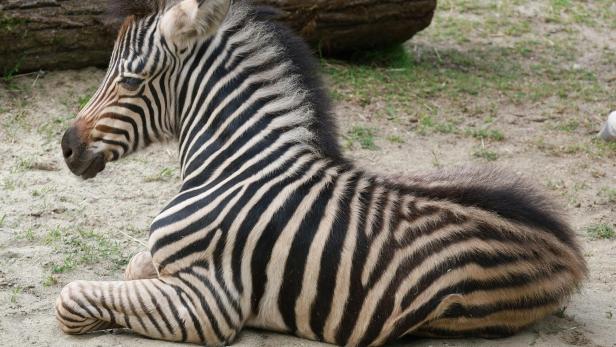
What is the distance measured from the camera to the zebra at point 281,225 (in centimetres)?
535

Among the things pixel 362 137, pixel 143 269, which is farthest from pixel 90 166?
pixel 362 137

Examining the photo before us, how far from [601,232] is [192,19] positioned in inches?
162

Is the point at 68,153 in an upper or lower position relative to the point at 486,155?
upper

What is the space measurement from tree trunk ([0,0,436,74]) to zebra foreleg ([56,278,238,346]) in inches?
167

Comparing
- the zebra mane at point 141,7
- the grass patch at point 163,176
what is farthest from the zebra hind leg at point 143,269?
the grass patch at point 163,176

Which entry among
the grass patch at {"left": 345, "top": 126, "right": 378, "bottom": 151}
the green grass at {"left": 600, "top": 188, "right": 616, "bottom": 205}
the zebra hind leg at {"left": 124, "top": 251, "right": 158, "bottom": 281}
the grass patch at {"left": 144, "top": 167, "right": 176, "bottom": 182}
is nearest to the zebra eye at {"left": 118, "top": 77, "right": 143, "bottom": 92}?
the zebra hind leg at {"left": 124, "top": 251, "right": 158, "bottom": 281}

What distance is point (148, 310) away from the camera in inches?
211

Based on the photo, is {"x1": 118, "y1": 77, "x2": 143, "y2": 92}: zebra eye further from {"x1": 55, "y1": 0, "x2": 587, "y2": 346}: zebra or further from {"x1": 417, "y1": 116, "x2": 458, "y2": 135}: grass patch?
{"x1": 417, "y1": 116, "x2": 458, "y2": 135}: grass patch

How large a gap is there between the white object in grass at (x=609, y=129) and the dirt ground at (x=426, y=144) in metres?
0.13

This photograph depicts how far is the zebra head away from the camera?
5.61 meters

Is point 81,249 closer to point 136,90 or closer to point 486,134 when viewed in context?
point 136,90

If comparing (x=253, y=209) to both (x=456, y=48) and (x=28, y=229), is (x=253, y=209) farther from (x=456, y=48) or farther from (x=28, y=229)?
(x=456, y=48)

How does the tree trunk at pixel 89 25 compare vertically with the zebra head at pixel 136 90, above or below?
below

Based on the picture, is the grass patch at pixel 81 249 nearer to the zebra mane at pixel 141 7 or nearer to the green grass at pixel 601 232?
the zebra mane at pixel 141 7
